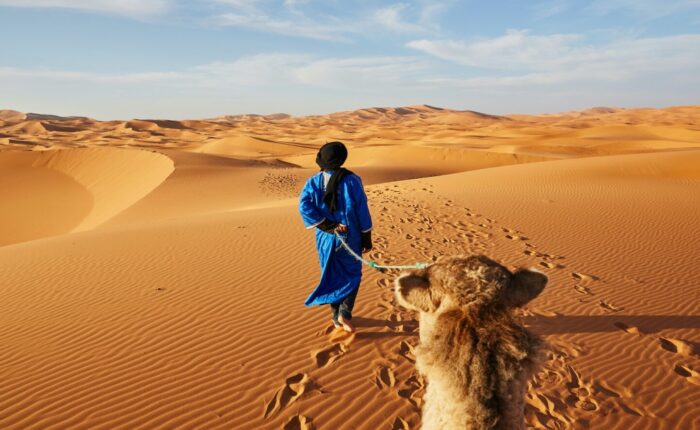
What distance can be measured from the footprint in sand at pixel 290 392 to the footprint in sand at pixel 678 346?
4.00 meters

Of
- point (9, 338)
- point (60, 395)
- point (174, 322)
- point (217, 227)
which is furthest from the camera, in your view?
point (217, 227)

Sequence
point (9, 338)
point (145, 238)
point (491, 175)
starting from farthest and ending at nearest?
1. point (491, 175)
2. point (145, 238)
3. point (9, 338)

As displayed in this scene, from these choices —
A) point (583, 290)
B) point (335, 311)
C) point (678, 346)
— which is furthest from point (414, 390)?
point (583, 290)

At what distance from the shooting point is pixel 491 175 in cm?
1659

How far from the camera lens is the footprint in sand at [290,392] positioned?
3719 millimetres

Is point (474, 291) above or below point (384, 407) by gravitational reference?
above

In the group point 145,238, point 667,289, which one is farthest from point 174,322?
point 667,289

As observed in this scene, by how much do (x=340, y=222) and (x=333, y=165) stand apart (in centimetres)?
61

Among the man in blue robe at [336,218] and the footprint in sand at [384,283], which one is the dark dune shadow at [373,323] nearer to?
the man in blue robe at [336,218]

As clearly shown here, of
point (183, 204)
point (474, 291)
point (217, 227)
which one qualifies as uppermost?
point (474, 291)

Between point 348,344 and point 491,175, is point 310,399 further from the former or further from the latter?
point 491,175

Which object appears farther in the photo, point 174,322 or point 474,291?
point 174,322

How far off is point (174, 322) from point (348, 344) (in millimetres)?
2361

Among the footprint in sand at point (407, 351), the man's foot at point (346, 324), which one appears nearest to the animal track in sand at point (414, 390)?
the footprint in sand at point (407, 351)
